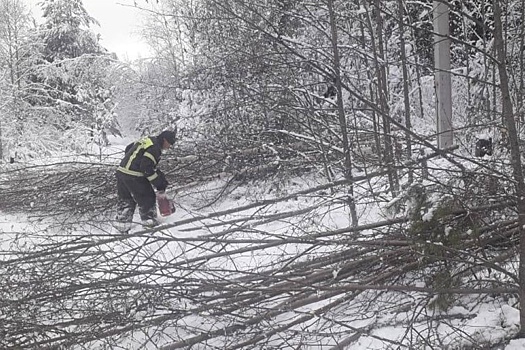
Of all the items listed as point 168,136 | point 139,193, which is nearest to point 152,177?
point 139,193

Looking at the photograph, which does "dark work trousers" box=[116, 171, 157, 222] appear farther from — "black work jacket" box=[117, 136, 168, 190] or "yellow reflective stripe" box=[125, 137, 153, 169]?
"yellow reflective stripe" box=[125, 137, 153, 169]

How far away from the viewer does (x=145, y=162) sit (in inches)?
283

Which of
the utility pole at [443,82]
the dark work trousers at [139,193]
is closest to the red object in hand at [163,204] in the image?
the dark work trousers at [139,193]

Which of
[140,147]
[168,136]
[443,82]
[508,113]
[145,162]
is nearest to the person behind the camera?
[508,113]

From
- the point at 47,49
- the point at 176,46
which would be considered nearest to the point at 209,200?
the point at 47,49

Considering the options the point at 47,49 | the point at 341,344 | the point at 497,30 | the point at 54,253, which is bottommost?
the point at 341,344

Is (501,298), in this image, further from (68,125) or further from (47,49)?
(47,49)

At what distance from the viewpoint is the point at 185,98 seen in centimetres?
1173

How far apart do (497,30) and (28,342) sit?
3.84m

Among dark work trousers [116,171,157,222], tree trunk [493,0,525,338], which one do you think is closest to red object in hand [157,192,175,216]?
dark work trousers [116,171,157,222]

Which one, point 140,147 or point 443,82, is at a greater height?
point 443,82

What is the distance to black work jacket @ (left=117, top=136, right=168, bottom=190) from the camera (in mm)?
7230

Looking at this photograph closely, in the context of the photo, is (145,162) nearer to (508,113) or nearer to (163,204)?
(163,204)

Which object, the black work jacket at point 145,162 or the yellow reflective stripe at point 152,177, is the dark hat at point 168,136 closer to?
the black work jacket at point 145,162
